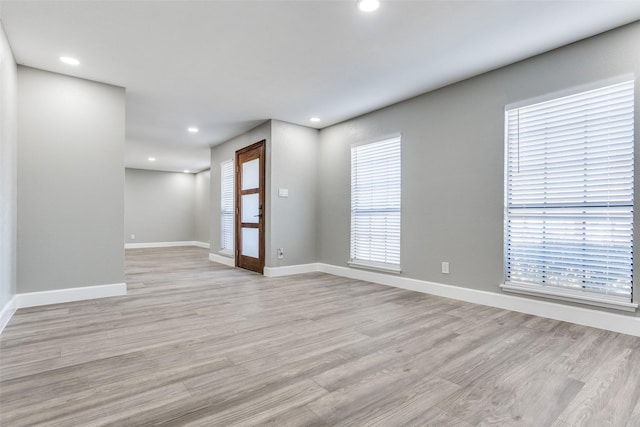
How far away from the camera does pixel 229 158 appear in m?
6.49

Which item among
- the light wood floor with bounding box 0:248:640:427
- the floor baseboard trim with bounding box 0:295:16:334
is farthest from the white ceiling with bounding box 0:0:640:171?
the light wood floor with bounding box 0:248:640:427

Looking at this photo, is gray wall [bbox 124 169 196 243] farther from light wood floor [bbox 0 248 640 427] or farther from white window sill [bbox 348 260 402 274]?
white window sill [bbox 348 260 402 274]

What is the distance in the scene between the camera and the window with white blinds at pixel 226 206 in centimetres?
661

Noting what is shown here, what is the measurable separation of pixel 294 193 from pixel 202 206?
612 cm

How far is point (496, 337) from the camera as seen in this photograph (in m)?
2.45

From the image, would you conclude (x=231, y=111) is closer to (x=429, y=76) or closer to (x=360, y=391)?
(x=429, y=76)

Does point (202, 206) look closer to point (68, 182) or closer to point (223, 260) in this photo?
point (223, 260)

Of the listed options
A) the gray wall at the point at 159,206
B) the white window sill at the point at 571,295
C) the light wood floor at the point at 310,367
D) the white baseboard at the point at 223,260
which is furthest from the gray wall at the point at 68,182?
the gray wall at the point at 159,206

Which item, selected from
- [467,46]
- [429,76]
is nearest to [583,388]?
[467,46]

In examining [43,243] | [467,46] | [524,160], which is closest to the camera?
[467,46]

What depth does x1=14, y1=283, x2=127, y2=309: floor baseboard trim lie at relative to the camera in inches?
127

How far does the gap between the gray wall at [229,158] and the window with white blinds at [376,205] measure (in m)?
1.35

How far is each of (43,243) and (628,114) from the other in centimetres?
555

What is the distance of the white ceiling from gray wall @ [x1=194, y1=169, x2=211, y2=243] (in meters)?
6.01
